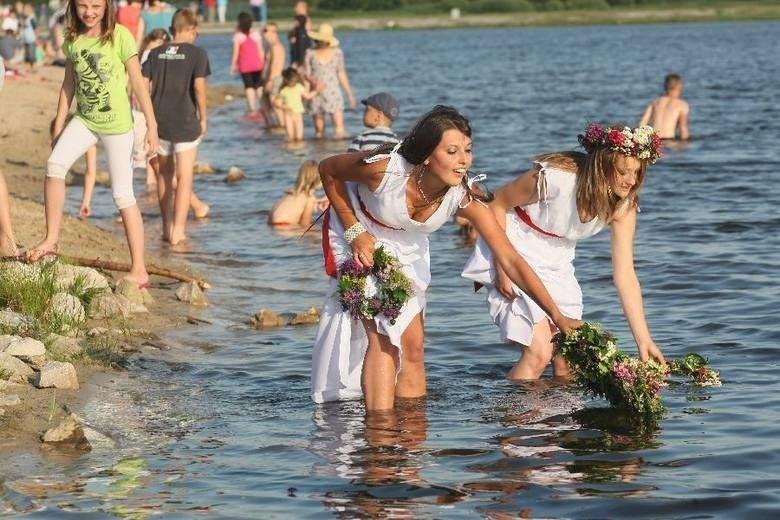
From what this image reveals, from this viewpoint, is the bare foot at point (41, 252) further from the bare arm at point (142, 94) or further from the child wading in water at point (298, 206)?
the child wading in water at point (298, 206)

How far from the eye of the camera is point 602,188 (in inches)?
296

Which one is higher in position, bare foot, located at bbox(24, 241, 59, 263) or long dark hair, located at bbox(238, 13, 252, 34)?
long dark hair, located at bbox(238, 13, 252, 34)

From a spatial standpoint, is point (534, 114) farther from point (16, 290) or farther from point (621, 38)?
point (621, 38)

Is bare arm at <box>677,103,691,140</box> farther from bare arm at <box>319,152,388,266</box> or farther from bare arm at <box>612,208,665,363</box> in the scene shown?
bare arm at <box>319,152,388,266</box>

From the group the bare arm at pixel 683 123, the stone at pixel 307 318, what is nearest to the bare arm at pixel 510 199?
the stone at pixel 307 318

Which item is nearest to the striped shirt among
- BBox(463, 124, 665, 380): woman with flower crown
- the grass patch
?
the grass patch

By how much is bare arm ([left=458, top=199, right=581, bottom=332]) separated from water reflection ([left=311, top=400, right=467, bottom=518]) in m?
0.87

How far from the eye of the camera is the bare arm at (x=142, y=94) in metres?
9.66

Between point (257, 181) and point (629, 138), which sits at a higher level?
point (629, 138)

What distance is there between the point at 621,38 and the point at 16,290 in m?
63.6

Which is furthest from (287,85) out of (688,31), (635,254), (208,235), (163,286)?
(688,31)

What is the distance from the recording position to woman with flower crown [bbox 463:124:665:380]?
745 cm

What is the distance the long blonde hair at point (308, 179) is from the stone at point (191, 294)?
3995 mm

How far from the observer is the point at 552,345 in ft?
27.1
